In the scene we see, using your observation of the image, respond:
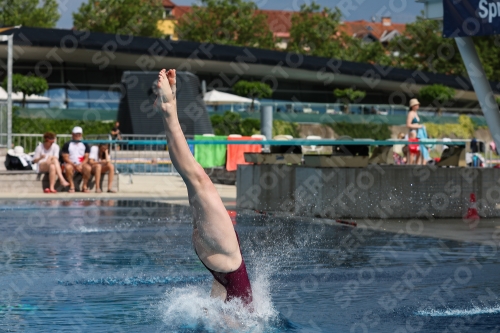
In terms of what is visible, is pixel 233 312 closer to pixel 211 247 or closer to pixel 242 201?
pixel 211 247

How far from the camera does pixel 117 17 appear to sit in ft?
298

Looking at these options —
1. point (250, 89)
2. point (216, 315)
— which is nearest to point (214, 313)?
point (216, 315)

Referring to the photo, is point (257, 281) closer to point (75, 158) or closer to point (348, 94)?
point (75, 158)

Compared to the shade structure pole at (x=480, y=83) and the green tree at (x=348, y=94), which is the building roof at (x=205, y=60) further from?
the shade structure pole at (x=480, y=83)

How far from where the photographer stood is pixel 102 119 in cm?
4794

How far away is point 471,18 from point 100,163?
965cm

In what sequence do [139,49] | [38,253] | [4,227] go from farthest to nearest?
[139,49] → [4,227] → [38,253]

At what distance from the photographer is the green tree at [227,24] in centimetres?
9462

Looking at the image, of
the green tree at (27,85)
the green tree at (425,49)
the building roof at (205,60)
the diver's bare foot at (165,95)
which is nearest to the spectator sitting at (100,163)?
the diver's bare foot at (165,95)

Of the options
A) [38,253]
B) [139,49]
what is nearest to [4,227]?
[38,253]

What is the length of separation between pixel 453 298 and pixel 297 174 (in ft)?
23.5

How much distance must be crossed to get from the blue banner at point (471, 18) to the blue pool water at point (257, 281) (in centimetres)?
275

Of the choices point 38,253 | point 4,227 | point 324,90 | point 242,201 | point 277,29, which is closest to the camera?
point 38,253

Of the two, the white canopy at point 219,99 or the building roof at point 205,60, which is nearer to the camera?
the white canopy at point 219,99
